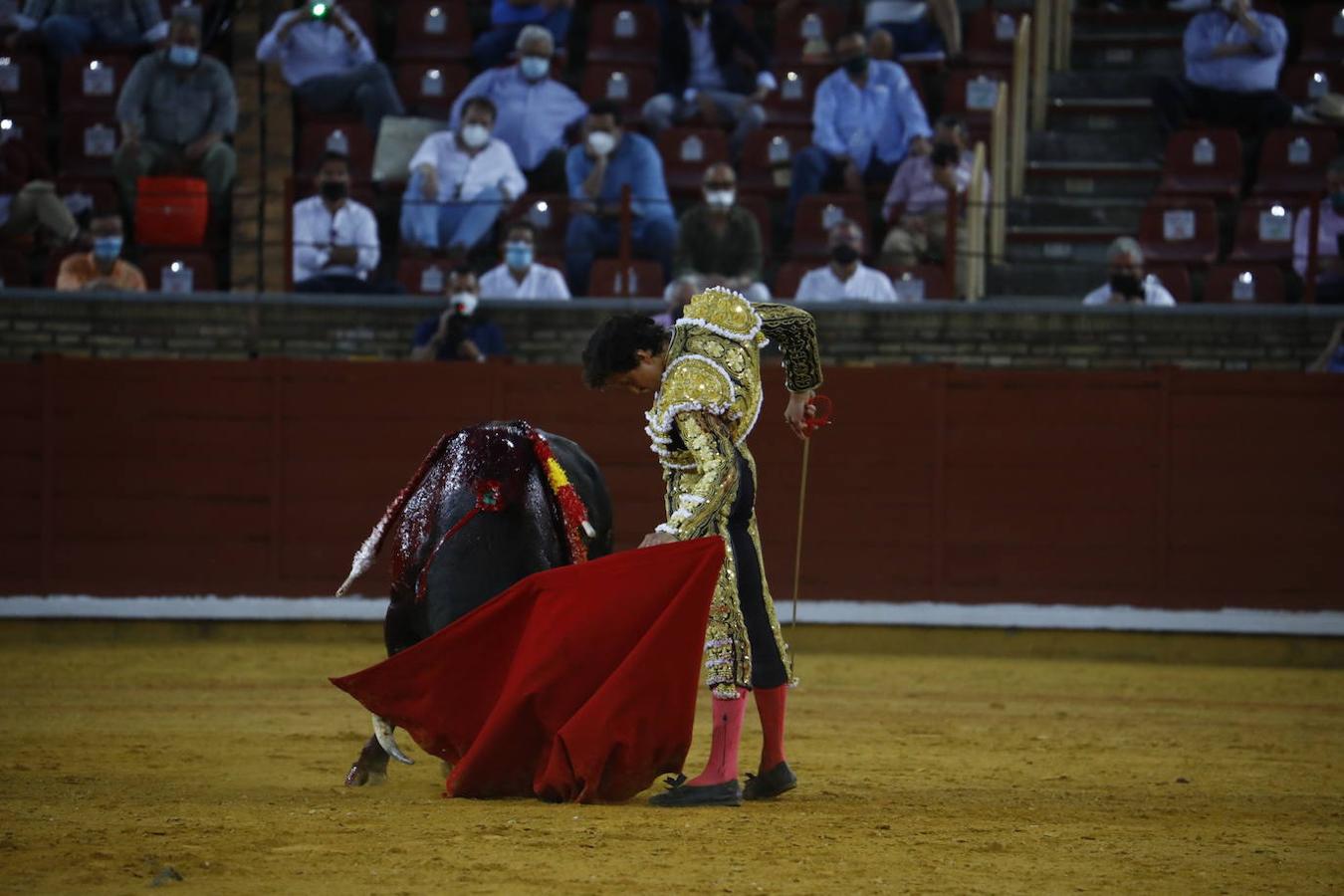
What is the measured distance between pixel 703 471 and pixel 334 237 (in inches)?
243

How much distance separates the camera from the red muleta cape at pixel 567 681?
15.7 ft

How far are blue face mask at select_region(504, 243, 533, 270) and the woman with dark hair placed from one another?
5231 millimetres

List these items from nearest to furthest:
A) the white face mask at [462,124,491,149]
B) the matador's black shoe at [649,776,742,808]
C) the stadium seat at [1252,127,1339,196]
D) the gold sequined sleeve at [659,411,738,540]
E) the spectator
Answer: the gold sequined sleeve at [659,411,738,540] < the matador's black shoe at [649,776,742,808] < the white face mask at [462,124,491,149] < the stadium seat at [1252,127,1339,196] < the spectator

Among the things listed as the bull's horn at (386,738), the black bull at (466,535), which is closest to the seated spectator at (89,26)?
the black bull at (466,535)

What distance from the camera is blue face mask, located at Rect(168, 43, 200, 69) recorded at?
11102 millimetres

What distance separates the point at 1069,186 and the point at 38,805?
825 centimetres

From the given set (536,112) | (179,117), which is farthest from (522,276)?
(179,117)

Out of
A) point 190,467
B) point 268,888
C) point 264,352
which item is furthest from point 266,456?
point 268,888

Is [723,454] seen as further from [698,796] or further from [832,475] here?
[832,475]

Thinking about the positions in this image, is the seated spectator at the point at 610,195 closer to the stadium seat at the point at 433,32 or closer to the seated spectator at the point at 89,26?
the stadium seat at the point at 433,32

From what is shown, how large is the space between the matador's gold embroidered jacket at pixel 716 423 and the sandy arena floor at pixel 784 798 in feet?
1.45

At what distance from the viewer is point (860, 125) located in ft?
35.8

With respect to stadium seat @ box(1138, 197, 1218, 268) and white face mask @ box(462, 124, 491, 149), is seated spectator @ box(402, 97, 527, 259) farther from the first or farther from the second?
stadium seat @ box(1138, 197, 1218, 268)

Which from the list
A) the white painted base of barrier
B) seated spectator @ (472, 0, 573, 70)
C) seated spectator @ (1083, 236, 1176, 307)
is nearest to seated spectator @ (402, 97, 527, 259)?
seated spectator @ (472, 0, 573, 70)
